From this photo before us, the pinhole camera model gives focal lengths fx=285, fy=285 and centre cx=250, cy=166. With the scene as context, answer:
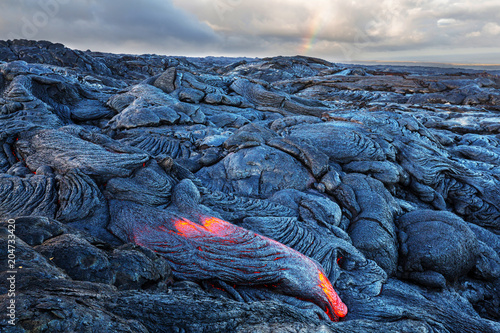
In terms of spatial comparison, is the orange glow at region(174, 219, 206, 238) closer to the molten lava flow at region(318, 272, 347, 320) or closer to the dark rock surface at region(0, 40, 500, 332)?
the dark rock surface at region(0, 40, 500, 332)

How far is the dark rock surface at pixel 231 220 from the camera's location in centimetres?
331

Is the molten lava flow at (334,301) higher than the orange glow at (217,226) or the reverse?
the reverse

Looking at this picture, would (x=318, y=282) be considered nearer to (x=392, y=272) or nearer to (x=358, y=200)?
(x=392, y=272)

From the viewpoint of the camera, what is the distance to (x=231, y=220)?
6.75 metres

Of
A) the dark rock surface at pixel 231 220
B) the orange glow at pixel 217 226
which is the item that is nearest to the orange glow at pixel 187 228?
the dark rock surface at pixel 231 220

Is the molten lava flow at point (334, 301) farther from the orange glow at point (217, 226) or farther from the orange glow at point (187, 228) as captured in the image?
the orange glow at point (187, 228)

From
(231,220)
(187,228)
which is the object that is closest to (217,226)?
(187,228)

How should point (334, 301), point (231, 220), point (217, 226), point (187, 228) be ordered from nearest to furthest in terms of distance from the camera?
point (334, 301)
point (187, 228)
point (217, 226)
point (231, 220)

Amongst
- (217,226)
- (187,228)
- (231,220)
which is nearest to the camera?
(187,228)

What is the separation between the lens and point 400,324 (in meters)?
4.12

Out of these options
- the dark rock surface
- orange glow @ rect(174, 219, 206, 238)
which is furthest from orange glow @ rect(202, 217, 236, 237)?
orange glow @ rect(174, 219, 206, 238)

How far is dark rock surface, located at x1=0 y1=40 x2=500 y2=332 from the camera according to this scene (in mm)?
3312

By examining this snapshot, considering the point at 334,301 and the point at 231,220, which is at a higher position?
the point at 231,220

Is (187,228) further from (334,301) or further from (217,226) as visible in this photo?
(334,301)
